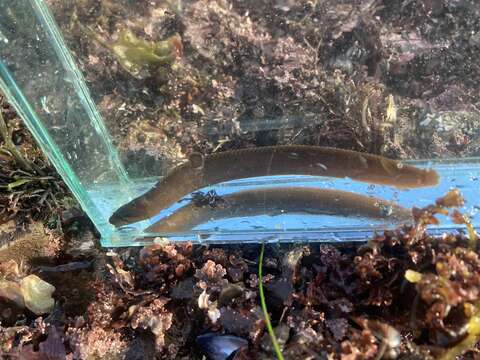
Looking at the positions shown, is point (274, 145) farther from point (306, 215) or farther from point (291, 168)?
point (306, 215)

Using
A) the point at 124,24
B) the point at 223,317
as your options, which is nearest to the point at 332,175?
the point at 223,317

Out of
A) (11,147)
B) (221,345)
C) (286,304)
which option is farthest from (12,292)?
(286,304)

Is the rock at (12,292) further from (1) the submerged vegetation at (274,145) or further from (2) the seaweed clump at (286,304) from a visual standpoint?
(2) the seaweed clump at (286,304)

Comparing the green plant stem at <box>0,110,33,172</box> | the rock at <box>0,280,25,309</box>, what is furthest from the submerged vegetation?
the green plant stem at <box>0,110,33,172</box>

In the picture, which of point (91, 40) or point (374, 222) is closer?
point (91, 40)

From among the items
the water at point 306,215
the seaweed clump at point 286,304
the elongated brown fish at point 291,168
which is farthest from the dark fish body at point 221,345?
the elongated brown fish at point 291,168

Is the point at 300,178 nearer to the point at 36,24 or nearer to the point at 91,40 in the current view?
the point at 91,40

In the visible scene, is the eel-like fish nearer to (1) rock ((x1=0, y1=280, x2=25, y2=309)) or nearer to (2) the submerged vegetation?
(2) the submerged vegetation
